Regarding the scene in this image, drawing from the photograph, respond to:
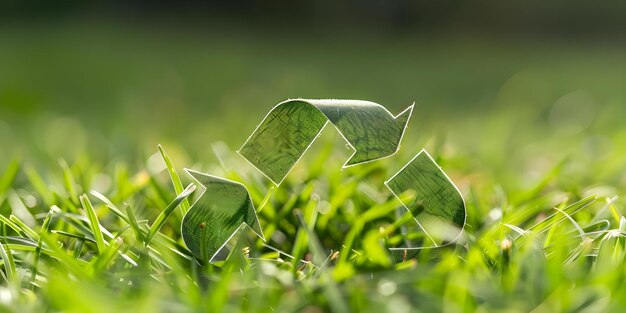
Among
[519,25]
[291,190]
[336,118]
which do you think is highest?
[336,118]

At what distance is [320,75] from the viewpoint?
4.42 m

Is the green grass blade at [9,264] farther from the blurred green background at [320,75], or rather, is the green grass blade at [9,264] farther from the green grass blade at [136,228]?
the blurred green background at [320,75]

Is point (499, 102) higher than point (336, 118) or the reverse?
Result: the reverse

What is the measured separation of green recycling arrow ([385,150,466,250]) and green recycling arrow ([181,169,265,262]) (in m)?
0.15

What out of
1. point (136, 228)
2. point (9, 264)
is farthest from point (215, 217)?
point (9, 264)

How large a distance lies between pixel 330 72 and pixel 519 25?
120 inches

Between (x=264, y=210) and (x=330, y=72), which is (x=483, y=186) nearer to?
(x=264, y=210)

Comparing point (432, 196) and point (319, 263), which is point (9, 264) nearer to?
point (319, 263)

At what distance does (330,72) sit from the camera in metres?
4.79

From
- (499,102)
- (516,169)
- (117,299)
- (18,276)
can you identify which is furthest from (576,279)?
(499,102)

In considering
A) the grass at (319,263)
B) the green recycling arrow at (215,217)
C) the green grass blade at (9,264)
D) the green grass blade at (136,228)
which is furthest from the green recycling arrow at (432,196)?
the green grass blade at (9,264)

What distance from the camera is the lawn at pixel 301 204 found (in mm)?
680

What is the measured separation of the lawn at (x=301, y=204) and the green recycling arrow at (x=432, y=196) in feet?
0.10

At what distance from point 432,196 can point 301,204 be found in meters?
0.23
